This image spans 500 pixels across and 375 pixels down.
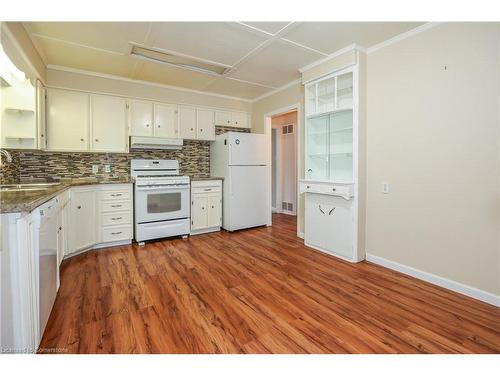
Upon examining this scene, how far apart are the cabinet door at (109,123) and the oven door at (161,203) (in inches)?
30.7

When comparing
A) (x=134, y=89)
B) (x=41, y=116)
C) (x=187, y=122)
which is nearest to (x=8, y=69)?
(x=41, y=116)

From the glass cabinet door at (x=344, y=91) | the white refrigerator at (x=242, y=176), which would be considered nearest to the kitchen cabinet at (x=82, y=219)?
the white refrigerator at (x=242, y=176)

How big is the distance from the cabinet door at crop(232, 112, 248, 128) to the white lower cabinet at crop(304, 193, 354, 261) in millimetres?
2165

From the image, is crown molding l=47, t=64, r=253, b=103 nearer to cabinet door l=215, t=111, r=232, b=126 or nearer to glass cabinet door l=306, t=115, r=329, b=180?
cabinet door l=215, t=111, r=232, b=126

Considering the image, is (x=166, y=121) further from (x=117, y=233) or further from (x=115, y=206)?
(x=117, y=233)

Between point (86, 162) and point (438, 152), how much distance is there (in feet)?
14.2

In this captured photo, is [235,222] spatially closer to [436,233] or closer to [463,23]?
[436,233]

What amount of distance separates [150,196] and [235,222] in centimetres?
141

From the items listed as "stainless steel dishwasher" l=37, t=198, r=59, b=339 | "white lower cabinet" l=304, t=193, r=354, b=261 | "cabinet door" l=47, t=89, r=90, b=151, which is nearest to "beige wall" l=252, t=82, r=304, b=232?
"white lower cabinet" l=304, t=193, r=354, b=261

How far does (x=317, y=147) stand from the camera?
3510 mm

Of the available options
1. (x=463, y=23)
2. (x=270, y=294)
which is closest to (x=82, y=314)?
(x=270, y=294)

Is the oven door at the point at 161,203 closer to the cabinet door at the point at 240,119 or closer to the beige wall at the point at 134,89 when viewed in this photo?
the beige wall at the point at 134,89

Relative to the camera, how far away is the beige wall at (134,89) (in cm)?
336

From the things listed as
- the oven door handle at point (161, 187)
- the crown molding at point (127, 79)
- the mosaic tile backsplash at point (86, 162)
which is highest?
the crown molding at point (127, 79)
